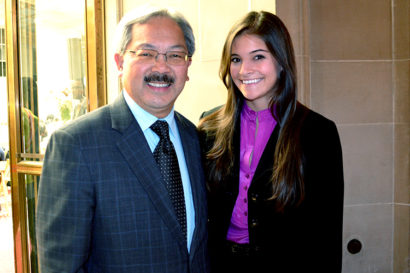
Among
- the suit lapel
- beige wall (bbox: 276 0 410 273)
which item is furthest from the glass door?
beige wall (bbox: 276 0 410 273)

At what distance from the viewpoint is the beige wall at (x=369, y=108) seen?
111 inches

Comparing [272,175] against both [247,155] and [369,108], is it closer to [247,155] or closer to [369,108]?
[247,155]

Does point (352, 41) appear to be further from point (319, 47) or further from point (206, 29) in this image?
point (206, 29)

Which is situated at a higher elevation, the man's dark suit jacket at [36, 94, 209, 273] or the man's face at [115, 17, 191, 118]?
the man's face at [115, 17, 191, 118]

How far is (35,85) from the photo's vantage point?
3320 mm

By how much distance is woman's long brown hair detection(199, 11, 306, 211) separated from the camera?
5.16 ft

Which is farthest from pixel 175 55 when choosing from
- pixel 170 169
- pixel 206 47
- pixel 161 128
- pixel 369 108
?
pixel 369 108

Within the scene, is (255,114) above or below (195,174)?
above

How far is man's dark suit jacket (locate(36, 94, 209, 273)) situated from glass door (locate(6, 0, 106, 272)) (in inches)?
65.8

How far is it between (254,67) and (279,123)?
0.85ft

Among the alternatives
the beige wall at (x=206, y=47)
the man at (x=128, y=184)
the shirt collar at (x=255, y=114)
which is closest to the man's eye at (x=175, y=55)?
the man at (x=128, y=184)

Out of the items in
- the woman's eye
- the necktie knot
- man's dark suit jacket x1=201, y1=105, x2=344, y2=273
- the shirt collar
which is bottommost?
man's dark suit jacket x1=201, y1=105, x2=344, y2=273

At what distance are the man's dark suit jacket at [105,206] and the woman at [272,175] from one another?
1.01ft

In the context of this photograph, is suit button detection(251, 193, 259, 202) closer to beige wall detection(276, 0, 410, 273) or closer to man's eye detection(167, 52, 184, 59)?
man's eye detection(167, 52, 184, 59)
